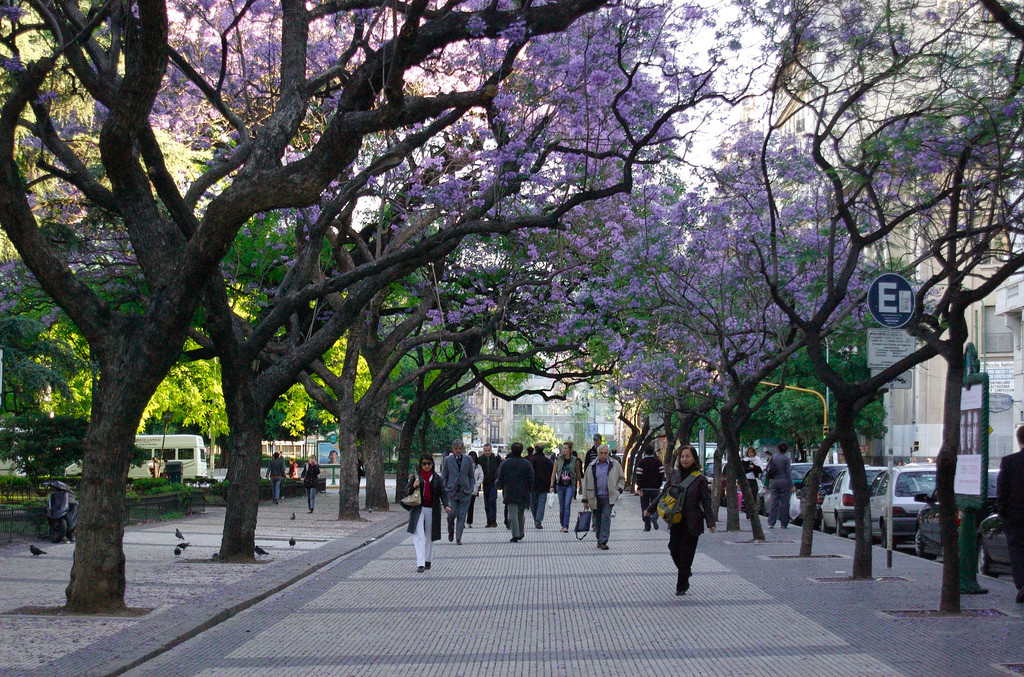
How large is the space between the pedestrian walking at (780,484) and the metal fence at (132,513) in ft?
41.4

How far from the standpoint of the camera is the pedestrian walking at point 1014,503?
11.3 metres

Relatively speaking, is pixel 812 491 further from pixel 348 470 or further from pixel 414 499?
pixel 348 470

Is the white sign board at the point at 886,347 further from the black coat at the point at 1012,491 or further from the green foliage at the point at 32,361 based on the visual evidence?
the green foliage at the point at 32,361

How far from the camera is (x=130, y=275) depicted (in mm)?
23578

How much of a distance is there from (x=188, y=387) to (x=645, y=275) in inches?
903

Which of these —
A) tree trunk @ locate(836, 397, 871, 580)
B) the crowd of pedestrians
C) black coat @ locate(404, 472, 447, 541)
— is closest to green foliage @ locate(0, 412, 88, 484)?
the crowd of pedestrians

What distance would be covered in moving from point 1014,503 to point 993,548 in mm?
3969

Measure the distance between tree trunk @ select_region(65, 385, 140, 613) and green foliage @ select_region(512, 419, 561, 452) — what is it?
114m

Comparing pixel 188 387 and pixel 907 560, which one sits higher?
pixel 188 387

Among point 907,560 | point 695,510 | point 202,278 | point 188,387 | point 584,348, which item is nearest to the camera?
point 202,278

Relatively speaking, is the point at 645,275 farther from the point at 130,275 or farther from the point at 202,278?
the point at 202,278

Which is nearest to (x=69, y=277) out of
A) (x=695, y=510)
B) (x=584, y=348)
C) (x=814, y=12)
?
(x=695, y=510)

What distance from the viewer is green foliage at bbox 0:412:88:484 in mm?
27359

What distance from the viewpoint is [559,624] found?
10.7 metres
